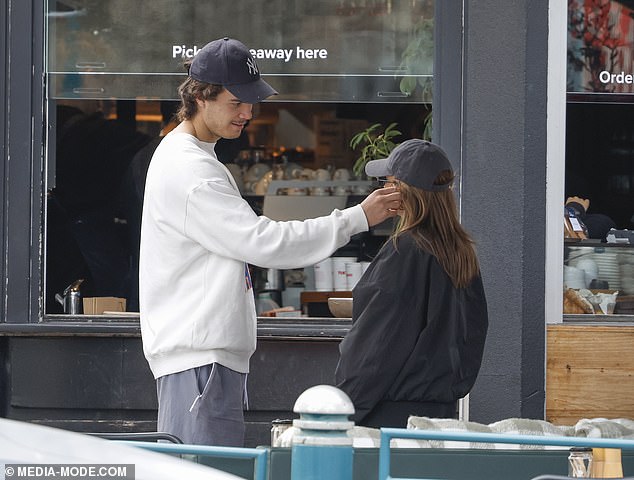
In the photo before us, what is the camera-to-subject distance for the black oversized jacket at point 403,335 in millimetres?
A: 4211

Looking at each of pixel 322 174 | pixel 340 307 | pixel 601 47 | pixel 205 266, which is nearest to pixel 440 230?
pixel 205 266

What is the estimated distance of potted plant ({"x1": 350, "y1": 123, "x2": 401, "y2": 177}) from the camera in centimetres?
717

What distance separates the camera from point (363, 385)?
421 cm

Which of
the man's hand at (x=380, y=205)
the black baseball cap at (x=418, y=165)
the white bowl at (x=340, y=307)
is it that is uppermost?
the black baseball cap at (x=418, y=165)

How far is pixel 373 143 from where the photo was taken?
7.25 metres

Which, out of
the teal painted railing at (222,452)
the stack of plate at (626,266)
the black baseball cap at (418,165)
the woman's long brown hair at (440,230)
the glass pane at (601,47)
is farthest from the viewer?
the stack of plate at (626,266)

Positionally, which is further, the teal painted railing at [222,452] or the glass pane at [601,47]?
the glass pane at [601,47]

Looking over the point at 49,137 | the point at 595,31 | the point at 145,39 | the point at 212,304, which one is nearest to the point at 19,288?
the point at 49,137

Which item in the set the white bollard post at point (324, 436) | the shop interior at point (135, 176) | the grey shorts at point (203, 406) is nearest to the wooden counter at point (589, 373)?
the shop interior at point (135, 176)

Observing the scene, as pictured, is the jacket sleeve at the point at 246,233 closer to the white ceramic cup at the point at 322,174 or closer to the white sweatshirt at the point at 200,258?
the white sweatshirt at the point at 200,258

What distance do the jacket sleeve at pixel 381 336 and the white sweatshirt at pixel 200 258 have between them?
29cm

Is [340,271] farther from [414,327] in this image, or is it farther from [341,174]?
[414,327]

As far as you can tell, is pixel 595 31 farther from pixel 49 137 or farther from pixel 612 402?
pixel 49 137
